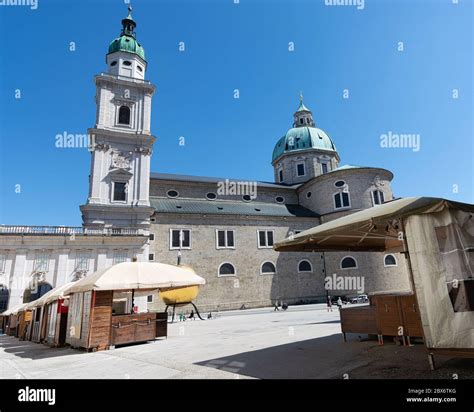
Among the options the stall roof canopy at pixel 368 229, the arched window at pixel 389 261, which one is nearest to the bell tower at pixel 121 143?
the stall roof canopy at pixel 368 229

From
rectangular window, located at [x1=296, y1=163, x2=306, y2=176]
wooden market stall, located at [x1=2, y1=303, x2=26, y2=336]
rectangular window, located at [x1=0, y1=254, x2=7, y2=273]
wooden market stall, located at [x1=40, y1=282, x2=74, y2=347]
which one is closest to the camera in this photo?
wooden market stall, located at [x1=40, y1=282, x2=74, y2=347]

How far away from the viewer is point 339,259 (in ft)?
115

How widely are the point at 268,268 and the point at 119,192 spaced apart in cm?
1827

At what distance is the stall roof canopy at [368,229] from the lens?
4977mm

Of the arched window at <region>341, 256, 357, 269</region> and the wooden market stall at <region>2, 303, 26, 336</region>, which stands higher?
the arched window at <region>341, 256, 357, 269</region>

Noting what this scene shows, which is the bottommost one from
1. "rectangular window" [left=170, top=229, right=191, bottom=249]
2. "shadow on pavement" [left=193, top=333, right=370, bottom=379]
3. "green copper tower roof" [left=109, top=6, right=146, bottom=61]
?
"shadow on pavement" [left=193, top=333, right=370, bottom=379]

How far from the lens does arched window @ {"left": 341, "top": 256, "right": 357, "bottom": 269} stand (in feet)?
111

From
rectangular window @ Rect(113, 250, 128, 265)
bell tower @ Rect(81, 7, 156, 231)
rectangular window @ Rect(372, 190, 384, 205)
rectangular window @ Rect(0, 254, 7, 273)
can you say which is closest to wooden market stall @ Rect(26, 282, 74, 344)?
rectangular window @ Rect(113, 250, 128, 265)

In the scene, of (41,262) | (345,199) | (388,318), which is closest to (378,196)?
(345,199)

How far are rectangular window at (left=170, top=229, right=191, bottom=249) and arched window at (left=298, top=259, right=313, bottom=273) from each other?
13.4m

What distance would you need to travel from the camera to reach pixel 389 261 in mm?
32906

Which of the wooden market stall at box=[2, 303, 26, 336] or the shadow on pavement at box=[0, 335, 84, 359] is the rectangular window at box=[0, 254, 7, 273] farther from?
the shadow on pavement at box=[0, 335, 84, 359]

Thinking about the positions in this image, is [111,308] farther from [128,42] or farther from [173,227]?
[128,42]
